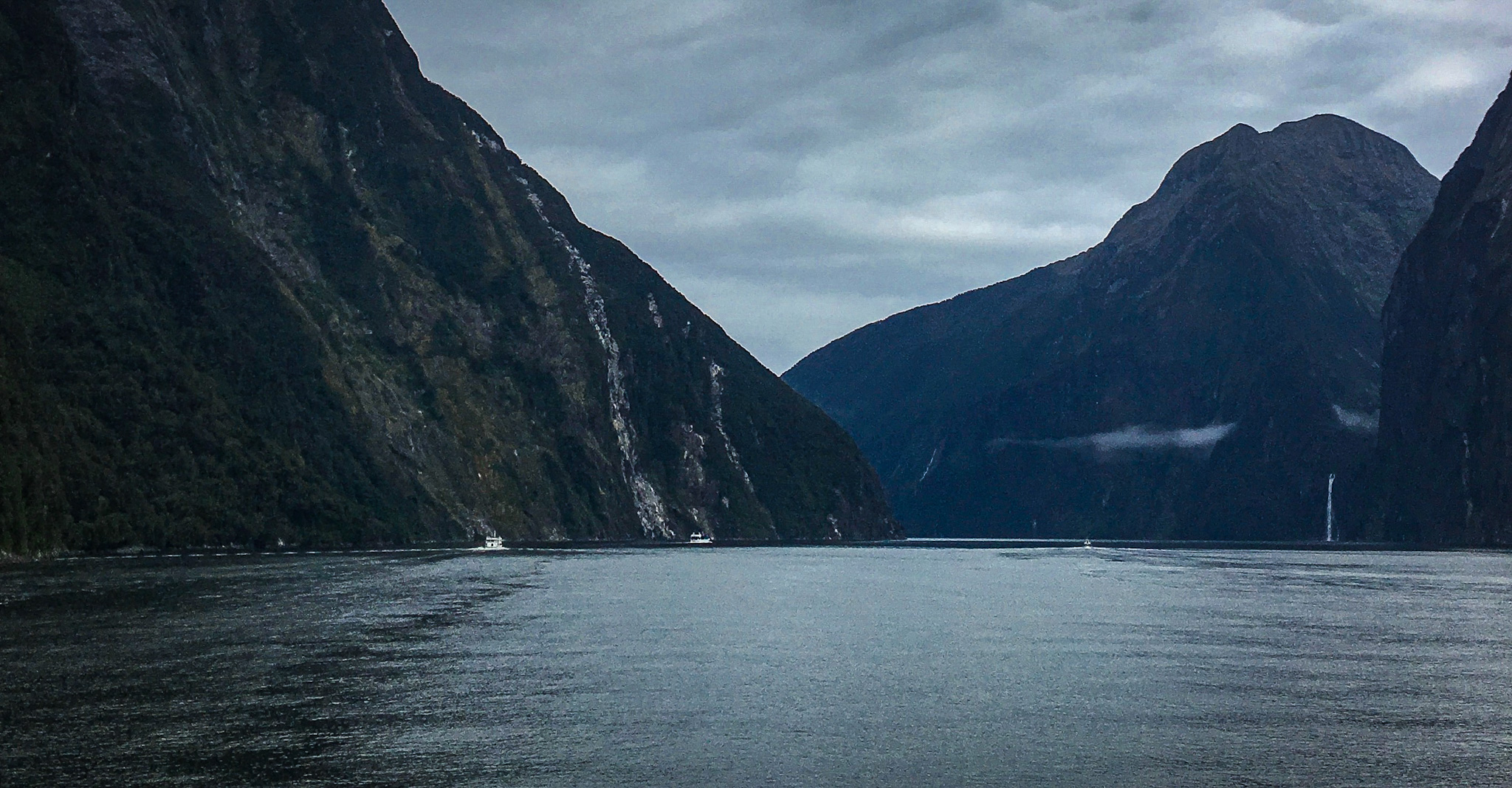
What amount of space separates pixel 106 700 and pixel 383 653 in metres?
18.6

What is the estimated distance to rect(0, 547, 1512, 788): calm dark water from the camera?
134 feet

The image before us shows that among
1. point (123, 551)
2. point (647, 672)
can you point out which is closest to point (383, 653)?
point (647, 672)

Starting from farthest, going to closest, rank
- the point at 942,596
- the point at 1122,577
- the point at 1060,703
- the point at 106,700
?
the point at 1122,577
the point at 942,596
the point at 1060,703
the point at 106,700

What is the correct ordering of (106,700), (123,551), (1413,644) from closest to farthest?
1. (106,700)
2. (1413,644)
3. (123,551)

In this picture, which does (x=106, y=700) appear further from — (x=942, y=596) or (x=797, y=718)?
(x=942, y=596)

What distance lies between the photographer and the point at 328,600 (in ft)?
328

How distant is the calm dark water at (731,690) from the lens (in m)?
40.8

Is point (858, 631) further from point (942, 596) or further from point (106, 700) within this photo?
point (106, 700)

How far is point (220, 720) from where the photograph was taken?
47281 mm

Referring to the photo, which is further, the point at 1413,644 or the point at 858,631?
the point at 858,631

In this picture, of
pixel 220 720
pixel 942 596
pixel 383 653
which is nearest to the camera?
pixel 220 720

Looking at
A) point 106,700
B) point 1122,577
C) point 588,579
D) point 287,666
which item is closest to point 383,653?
point 287,666

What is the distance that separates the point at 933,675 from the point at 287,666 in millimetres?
28614

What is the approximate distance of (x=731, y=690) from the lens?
57969 millimetres
